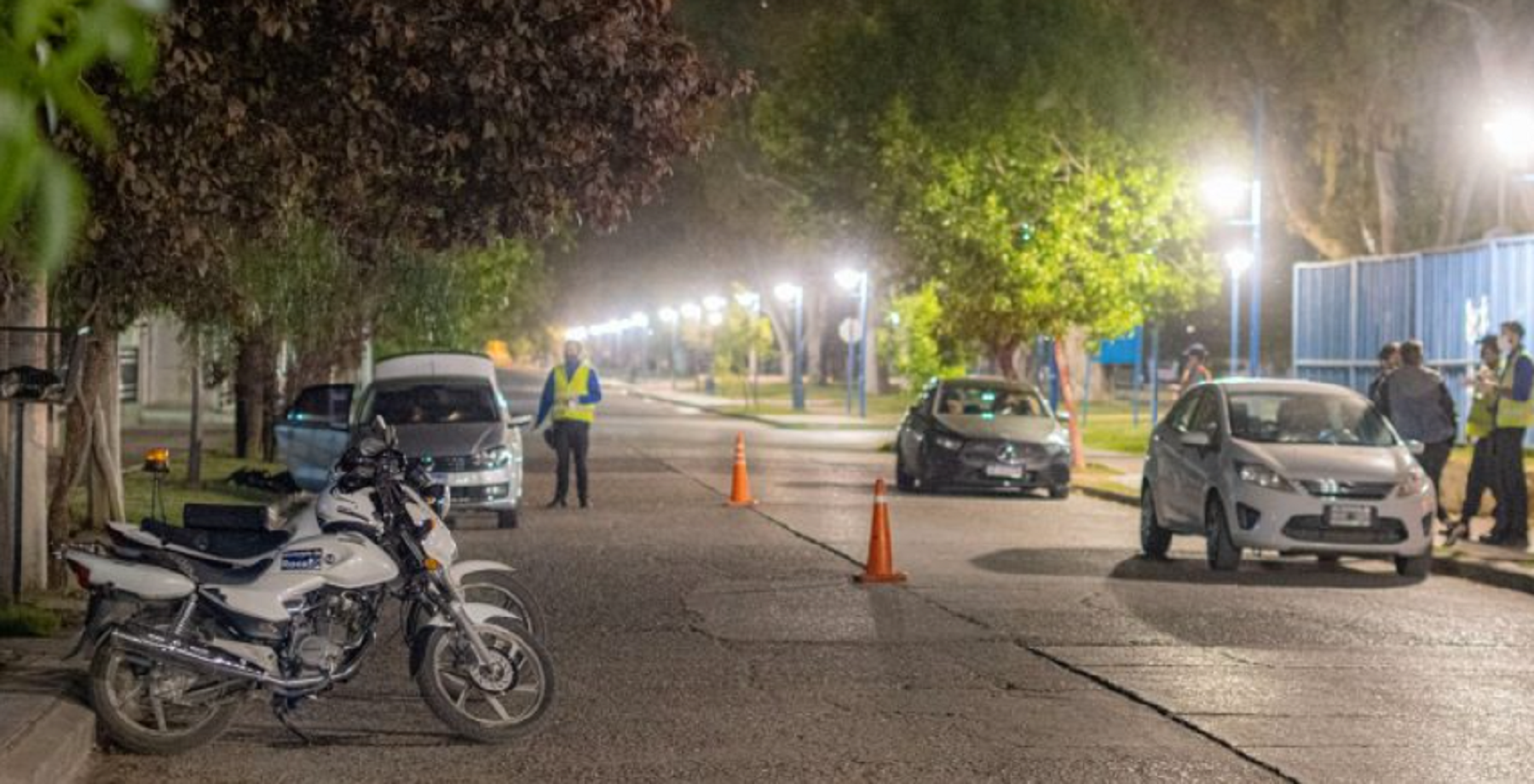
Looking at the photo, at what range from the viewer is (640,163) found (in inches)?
618

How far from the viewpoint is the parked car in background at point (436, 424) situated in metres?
22.2

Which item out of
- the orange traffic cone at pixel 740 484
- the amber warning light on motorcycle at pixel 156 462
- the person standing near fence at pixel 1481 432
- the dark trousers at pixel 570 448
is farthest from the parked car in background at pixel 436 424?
the person standing near fence at pixel 1481 432

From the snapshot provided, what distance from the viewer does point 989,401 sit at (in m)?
30.6

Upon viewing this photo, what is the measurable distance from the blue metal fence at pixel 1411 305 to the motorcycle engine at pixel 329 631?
21.6 m

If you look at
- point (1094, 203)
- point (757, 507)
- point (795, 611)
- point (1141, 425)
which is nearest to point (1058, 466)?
point (757, 507)

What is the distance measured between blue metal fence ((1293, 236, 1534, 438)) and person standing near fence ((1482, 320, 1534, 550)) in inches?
342

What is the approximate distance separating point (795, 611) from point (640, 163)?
3173mm

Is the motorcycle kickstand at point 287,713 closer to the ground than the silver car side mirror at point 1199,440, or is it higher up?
closer to the ground

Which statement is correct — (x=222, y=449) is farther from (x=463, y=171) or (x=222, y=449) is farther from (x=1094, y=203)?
(x=463, y=171)

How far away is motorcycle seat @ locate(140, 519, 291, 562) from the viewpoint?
9977 millimetres

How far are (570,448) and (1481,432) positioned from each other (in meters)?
9.89

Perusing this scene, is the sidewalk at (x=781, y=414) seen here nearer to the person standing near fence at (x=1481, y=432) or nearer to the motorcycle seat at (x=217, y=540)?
the person standing near fence at (x=1481, y=432)

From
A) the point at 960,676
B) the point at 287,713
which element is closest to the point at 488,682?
the point at 287,713

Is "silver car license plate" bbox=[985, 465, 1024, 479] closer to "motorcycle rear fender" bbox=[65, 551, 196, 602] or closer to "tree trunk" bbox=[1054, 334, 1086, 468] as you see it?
"tree trunk" bbox=[1054, 334, 1086, 468]
